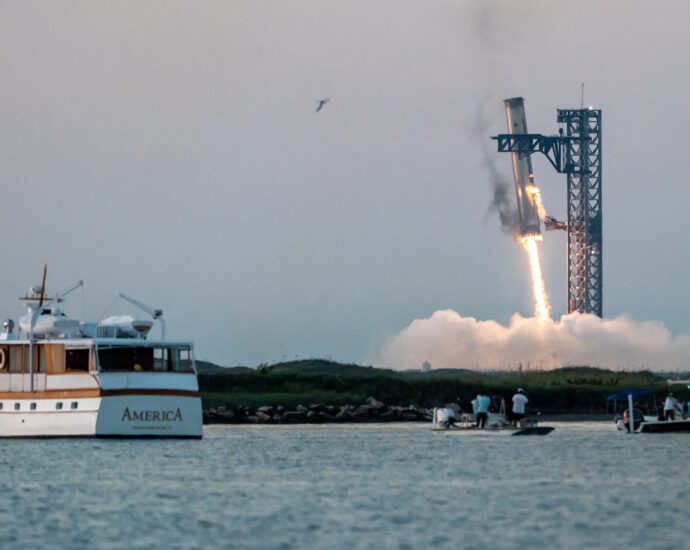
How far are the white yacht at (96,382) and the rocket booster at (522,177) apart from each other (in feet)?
210

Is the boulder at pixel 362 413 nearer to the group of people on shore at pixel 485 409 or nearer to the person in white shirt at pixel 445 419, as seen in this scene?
the person in white shirt at pixel 445 419

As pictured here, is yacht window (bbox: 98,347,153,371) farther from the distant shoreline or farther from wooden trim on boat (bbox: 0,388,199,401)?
the distant shoreline

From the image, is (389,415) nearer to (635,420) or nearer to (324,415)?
(324,415)

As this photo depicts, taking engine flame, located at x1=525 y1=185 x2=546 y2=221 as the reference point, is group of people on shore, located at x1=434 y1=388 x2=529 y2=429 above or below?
below

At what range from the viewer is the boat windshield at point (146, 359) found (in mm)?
82875

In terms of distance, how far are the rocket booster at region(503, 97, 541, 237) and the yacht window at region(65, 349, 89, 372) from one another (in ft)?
222

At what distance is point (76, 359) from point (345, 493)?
1159 inches

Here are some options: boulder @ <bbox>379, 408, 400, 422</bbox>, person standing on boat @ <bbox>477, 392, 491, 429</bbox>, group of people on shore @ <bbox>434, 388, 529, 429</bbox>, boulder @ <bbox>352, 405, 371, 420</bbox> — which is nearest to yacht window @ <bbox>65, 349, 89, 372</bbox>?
group of people on shore @ <bbox>434, 388, 529, 429</bbox>

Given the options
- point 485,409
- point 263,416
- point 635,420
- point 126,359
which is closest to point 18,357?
point 126,359

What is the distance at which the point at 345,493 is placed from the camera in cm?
5644

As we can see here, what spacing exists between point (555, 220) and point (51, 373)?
8077 cm

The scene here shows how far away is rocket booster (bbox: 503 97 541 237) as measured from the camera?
146 m

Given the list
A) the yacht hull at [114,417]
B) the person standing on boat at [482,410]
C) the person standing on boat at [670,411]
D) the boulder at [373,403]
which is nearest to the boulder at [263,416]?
the boulder at [373,403]

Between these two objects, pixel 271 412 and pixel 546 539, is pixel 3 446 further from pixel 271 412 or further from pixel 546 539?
pixel 546 539
